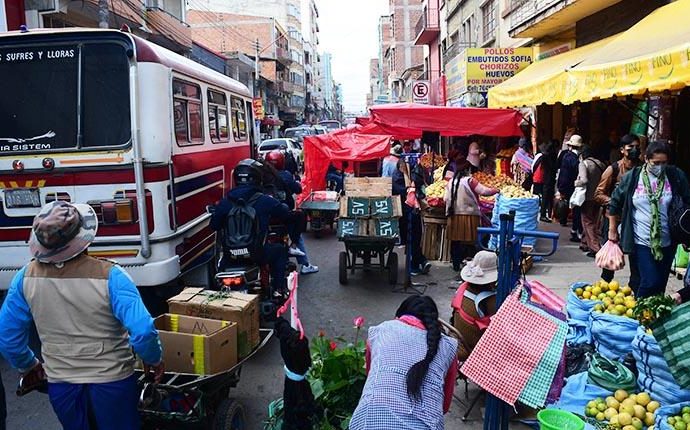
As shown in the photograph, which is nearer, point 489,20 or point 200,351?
point 200,351

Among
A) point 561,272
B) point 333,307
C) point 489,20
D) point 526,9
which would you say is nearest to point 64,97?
point 333,307

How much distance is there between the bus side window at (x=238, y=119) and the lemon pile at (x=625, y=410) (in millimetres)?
7152

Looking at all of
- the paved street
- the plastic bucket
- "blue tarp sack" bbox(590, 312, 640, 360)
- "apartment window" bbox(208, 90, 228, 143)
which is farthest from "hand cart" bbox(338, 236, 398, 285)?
the plastic bucket

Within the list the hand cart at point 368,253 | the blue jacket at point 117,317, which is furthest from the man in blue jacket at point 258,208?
the blue jacket at point 117,317

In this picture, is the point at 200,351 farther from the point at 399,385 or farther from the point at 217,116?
the point at 217,116

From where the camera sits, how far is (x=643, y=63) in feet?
19.9

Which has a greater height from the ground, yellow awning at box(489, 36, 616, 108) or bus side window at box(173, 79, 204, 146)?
yellow awning at box(489, 36, 616, 108)

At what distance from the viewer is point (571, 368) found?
15.5 ft

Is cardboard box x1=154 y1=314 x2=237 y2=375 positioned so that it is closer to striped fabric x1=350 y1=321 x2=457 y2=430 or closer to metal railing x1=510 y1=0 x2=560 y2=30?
striped fabric x1=350 y1=321 x2=457 y2=430

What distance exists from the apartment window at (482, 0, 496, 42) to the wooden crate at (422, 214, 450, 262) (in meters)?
13.8

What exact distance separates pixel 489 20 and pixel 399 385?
2124 centimetres

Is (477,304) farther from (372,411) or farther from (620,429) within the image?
(372,411)

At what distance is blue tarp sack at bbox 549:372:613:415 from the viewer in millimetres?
4191

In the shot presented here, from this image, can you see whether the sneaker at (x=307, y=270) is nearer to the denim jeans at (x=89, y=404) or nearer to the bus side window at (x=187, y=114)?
the bus side window at (x=187, y=114)
